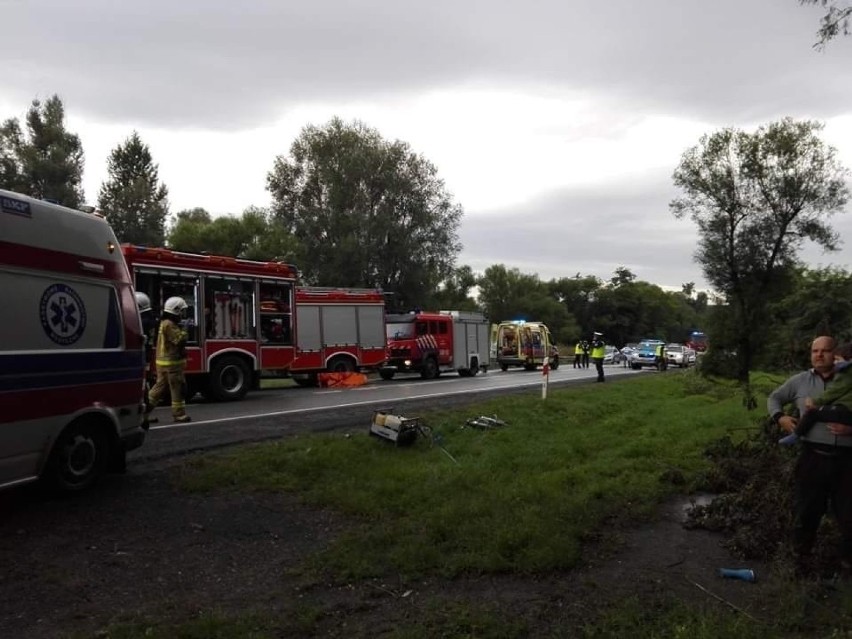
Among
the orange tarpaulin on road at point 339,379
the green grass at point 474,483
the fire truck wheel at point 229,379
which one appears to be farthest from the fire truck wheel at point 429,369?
the green grass at point 474,483

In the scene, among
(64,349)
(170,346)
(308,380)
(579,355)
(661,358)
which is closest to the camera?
(64,349)

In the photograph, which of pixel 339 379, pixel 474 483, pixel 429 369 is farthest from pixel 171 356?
pixel 429 369

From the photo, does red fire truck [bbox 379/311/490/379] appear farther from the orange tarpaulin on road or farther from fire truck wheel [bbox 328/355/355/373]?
the orange tarpaulin on road

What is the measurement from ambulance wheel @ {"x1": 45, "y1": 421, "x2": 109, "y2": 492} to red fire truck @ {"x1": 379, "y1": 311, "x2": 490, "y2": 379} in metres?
18.9

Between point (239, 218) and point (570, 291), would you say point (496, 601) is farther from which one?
point (570, 291)

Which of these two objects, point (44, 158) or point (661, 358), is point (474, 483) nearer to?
point (661, 358)

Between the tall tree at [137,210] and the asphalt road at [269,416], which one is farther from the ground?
the tall tree at [137,210]

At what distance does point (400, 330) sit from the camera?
2653 cm

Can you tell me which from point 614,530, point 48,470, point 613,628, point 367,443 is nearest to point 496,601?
point 613,628

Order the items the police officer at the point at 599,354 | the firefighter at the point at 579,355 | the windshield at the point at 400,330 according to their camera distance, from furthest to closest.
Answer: the firefighter at the point at 579,355 < the windshield at the point at 400,330 < the police officer at the point at 599,354

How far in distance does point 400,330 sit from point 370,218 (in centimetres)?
1737

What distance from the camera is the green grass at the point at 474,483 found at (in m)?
5.12

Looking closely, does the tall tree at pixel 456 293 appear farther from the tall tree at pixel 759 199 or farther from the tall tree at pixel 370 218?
the tall tree at pixel 759 199

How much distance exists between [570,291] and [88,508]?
4852 inches
